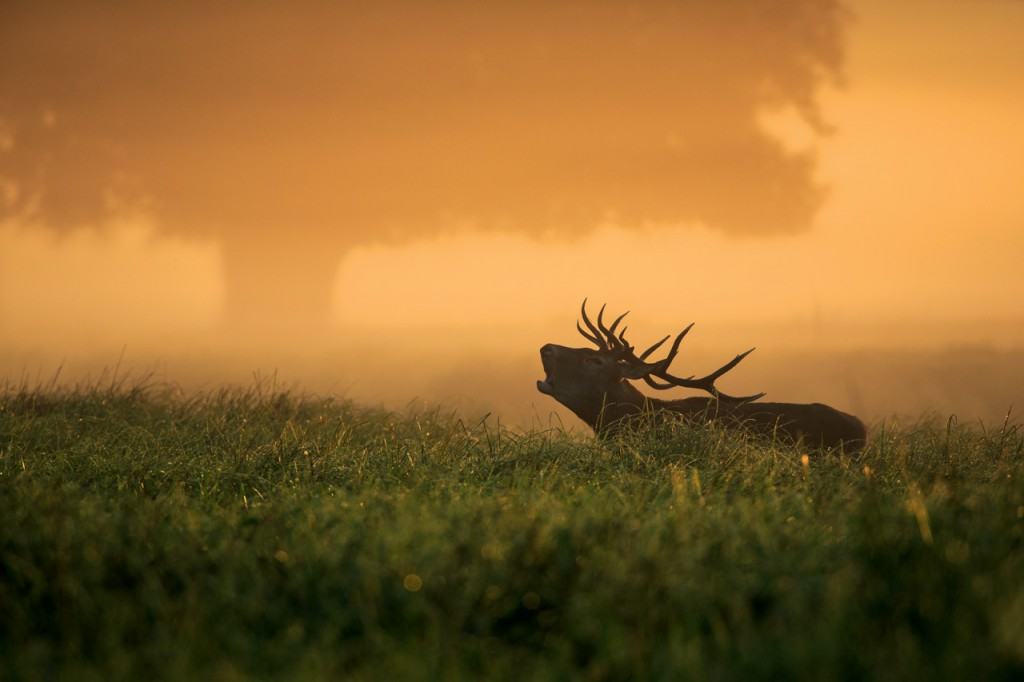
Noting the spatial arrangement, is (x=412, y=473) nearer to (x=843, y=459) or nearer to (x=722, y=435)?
(x=722, y=435)

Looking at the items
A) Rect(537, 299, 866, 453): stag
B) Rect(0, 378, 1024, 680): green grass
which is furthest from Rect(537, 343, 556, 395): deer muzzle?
Rect(0, 378, 1024, 680): green grass

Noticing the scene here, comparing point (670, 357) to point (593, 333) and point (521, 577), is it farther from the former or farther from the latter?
point (521, 577)

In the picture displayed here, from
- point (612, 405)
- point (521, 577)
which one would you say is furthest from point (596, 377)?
point (521, 577)

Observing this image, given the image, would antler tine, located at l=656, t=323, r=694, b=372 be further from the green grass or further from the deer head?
the green grass

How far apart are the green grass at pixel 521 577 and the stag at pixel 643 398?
2342 mm

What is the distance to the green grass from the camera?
383 cm

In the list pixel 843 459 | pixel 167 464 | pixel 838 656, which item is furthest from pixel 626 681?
pixel 167 464

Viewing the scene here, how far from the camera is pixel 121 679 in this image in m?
3.81

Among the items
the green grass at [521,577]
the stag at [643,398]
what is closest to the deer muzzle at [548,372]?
the stag at [643,398]

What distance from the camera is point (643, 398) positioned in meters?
10.5

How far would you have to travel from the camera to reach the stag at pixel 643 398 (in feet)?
32.5

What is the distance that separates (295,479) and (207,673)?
377 centimetres

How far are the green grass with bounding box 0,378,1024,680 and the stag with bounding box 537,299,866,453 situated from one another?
7.68 feet

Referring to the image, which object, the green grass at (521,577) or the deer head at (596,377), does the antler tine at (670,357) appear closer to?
the deer head at (596,377)
